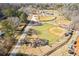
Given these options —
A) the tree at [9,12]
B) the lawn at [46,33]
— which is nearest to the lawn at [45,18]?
the lawn at [46,33]

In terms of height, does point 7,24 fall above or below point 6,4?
below

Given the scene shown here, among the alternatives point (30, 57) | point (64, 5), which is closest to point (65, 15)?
point (64, 5)

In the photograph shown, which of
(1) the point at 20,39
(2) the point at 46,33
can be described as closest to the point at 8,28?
(1) the point at 20,39

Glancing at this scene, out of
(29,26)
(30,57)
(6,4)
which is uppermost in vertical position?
(6,4)

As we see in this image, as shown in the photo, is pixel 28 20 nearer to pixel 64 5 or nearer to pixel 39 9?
pixel 39 9

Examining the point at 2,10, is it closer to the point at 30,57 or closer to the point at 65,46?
the point at 30,57

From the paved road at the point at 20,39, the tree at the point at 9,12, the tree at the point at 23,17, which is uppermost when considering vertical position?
the tree at the point at 9,12

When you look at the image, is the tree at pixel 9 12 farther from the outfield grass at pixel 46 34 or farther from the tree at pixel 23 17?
the outfield grass at pixel 46 34
